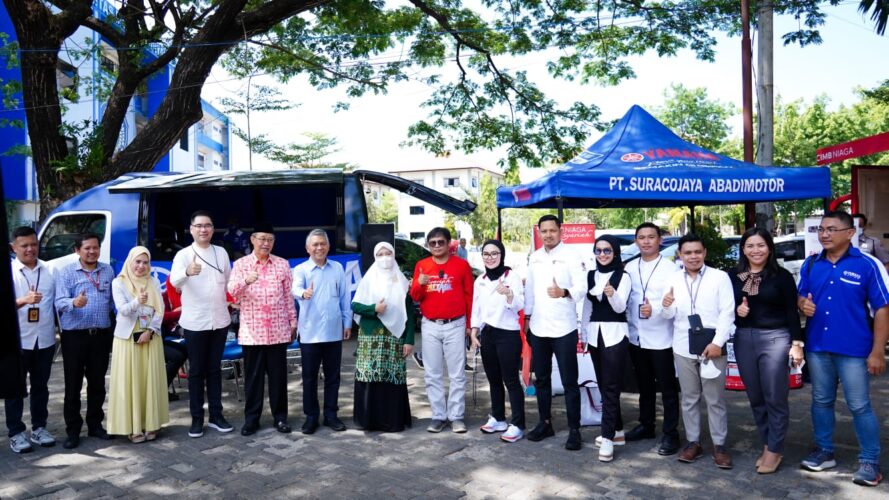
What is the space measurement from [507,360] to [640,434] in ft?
3.80

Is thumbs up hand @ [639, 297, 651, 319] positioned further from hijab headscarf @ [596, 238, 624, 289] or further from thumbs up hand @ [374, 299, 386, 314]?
thumbs up hand @ [374, 299, 386, 314]

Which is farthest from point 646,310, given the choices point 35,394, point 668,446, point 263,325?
point 35,394

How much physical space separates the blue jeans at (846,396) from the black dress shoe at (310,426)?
369 cm

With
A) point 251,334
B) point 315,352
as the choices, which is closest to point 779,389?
point 315,352

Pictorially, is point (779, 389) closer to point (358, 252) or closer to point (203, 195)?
point (358, 252)

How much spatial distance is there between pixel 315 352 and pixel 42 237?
6.16m

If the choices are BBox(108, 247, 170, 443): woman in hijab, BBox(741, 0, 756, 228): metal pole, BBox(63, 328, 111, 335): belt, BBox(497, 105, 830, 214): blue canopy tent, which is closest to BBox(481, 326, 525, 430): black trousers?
BBox(497, 105, 830, 214): blue canopy tent

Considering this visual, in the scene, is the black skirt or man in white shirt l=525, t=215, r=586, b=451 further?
the black skirt

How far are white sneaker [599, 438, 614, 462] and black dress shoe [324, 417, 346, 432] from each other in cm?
210

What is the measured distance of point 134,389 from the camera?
16.2 feet

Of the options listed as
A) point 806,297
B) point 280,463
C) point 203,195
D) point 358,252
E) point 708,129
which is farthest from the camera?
point 708,129

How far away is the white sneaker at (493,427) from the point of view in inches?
202

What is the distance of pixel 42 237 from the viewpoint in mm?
9133

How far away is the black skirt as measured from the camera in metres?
5.25
